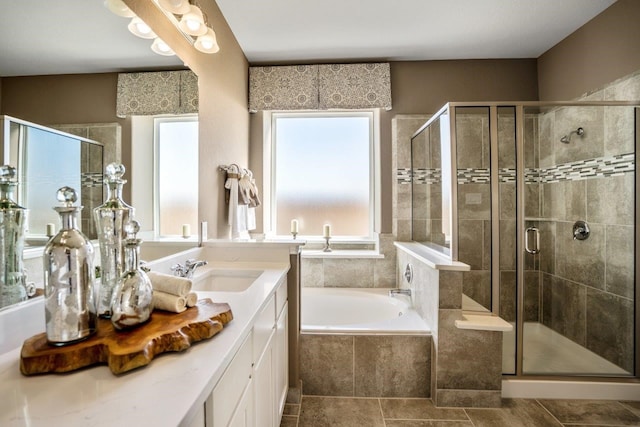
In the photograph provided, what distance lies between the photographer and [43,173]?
78cm

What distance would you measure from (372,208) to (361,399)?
1.71m

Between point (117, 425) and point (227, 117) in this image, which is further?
point (227, 117)

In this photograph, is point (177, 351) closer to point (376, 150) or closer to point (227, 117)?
point (227, 117)

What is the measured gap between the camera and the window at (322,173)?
9.92 feet

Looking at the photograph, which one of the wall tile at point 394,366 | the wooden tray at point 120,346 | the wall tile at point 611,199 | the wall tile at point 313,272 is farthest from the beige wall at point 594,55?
the wooden tray at point 120,346

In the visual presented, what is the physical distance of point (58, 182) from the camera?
824 mm

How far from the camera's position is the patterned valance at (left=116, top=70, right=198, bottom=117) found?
1177 mm

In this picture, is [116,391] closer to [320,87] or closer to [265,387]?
[265,387]

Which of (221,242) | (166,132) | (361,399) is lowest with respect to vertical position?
(361,399)

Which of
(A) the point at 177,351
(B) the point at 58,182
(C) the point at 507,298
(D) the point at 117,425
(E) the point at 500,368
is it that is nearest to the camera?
(D) the point at 117,425

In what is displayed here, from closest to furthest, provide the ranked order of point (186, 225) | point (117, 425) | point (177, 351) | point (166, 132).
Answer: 1. point (117, 425)
2. point (177, 351)
3. point (166, 132)
4. point (186, 225)

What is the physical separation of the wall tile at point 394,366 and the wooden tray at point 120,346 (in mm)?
1367

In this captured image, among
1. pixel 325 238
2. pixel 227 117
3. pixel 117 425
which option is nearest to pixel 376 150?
pixel 325 238

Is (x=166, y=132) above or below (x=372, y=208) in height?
above
